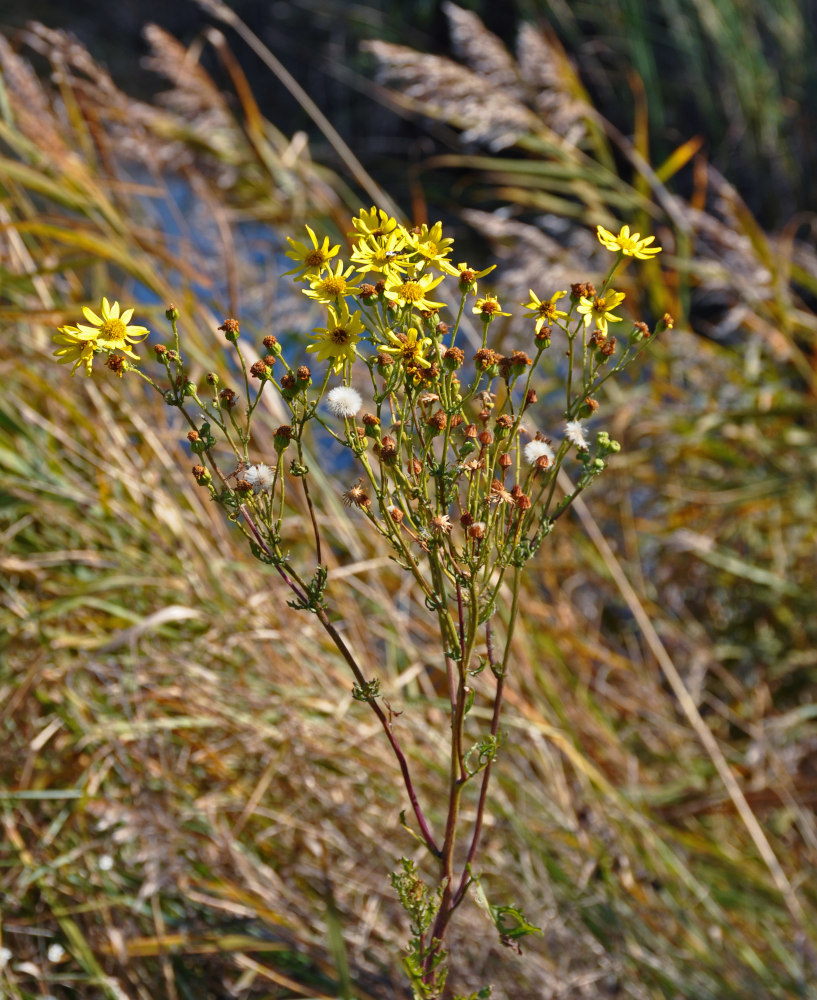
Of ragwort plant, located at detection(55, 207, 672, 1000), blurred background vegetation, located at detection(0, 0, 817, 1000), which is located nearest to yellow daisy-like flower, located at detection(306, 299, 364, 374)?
ragwort plant, located at detection(55, 207, 672, 1000)

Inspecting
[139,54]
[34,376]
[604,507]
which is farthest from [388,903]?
[139,54]

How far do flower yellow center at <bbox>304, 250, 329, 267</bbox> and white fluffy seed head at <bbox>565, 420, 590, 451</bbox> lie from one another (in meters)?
0.23

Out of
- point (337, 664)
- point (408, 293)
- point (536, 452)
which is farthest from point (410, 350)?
point (337, 664)

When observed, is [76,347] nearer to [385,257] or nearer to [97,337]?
[97,337]

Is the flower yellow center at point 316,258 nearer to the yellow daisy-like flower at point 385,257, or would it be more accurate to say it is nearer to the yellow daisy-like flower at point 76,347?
the yellow daisy-like flower at point 385,257

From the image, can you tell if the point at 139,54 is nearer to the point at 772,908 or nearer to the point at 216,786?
the point at 216,786

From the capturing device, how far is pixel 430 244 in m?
0.72

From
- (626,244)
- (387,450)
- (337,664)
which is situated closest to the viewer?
(387,450)

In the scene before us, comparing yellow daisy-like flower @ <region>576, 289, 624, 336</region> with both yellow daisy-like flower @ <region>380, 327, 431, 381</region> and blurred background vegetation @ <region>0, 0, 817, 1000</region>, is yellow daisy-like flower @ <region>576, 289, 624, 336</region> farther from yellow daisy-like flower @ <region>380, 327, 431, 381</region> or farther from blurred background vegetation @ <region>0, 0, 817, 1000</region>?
blurred background vegetation @ <region>0, 0, 817, 1000</region>

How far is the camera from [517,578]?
0.72 m

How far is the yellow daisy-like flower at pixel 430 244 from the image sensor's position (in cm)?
70

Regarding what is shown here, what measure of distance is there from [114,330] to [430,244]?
9.5 inches

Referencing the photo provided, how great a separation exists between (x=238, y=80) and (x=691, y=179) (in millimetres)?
2616

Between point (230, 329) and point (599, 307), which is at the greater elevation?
point (599, 307)
